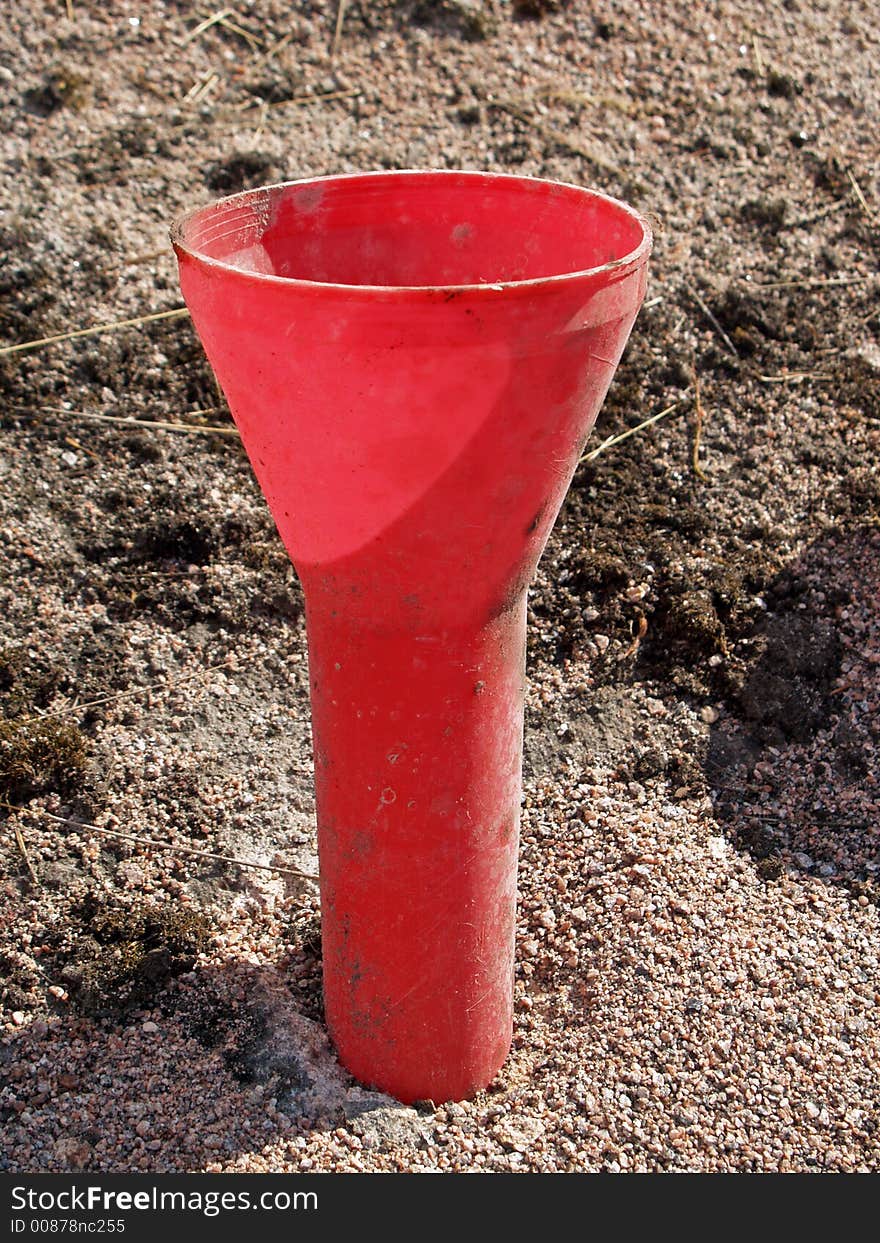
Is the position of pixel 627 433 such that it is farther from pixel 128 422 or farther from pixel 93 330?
pixel 93 330

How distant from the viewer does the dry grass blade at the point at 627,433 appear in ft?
13.0

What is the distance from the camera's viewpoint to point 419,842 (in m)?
2.17

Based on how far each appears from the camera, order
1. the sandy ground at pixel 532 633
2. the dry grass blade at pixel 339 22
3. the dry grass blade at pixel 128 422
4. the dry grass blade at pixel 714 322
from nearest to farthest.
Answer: the sandy ground at pixel 532 633 → the dry grass blade at pixel 128 422 → the dry grass blade at pixel 714 322 → the dry grass blade at pixel 339 22

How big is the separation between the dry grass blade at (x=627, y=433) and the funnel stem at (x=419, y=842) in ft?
6.22

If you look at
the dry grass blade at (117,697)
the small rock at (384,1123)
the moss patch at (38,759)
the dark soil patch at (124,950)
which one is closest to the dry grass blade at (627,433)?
the dry grass blade at (117,697)

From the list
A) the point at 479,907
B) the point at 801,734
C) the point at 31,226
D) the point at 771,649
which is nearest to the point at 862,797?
the point at 801,734

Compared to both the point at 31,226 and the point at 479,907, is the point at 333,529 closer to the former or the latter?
the point at 479,907

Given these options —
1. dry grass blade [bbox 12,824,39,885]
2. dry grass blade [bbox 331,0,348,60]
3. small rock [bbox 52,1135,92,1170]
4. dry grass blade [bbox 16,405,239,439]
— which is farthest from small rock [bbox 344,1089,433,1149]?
dry grass blade [bbox 331,0,348,60]

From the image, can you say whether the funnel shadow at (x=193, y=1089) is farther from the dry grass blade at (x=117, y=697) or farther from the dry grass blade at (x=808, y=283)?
the dry grass blade at (x=808, y=283)

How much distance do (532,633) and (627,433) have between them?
927 mm

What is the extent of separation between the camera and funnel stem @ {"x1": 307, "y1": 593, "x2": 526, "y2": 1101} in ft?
6.74

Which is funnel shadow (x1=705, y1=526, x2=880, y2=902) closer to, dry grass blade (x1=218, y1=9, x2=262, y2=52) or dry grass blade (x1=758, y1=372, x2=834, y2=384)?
dry grass blade (x1=758, y1=372, x2=834, y2=384)

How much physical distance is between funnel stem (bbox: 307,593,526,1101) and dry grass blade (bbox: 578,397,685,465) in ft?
Answer: 6.22

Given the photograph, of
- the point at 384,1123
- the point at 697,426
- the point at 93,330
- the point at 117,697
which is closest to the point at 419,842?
the point at 384,1123
